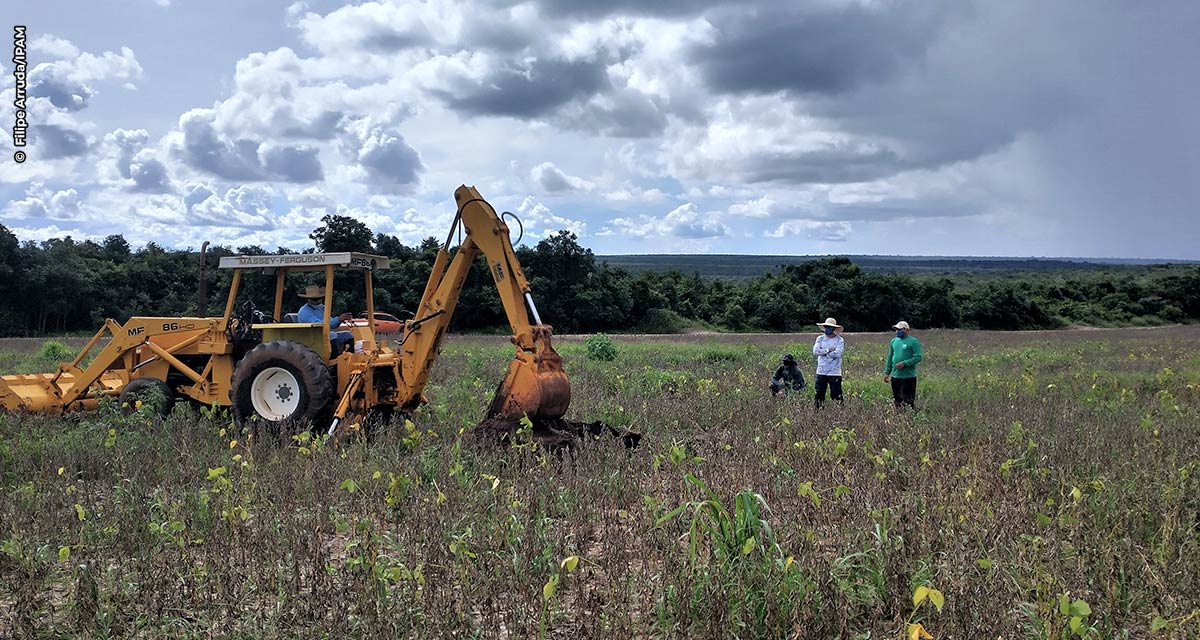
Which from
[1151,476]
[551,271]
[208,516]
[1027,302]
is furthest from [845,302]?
[208,516]

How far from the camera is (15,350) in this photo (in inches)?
925

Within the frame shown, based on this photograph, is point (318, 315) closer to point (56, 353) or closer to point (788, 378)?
point (788, 378)

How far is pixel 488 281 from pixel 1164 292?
163 ft

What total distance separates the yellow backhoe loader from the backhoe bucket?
1cm

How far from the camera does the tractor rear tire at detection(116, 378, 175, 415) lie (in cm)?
903

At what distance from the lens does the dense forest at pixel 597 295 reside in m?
39.9

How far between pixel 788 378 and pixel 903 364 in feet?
7.31

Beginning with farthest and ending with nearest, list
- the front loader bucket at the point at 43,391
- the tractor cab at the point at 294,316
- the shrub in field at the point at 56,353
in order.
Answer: the shrub in field at the point at 56,353 < the front loader bucket at the point at 43,391 < the tractor cab at the point at 294,316

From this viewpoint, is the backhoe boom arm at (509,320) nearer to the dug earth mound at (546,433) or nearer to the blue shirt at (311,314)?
the dug earth mound at (546,433)

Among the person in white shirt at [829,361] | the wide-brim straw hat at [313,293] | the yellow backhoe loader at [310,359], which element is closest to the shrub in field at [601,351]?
→ the person in white shirt at [829,361]

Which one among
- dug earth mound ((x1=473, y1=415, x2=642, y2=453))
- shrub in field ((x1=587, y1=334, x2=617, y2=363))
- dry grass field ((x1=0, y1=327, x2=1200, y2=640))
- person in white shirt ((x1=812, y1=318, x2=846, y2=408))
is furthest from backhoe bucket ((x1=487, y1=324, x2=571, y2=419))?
shrub in field ((x1=587, y1=334, x2=617, y2=363))

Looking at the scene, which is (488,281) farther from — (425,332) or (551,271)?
(425,332)

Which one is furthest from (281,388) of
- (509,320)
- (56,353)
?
(56,353)

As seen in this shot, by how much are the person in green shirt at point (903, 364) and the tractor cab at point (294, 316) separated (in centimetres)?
690
